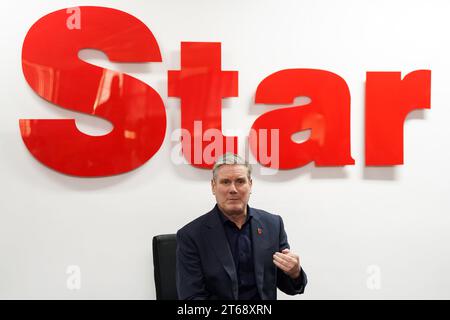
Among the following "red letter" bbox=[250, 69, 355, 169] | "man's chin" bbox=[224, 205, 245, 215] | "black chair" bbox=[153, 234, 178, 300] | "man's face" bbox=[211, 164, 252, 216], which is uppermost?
"red letter" bbox=[250, 69, 355, 169]

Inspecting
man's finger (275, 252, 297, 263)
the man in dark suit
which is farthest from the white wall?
man's finger (275, 252, 297, 263)

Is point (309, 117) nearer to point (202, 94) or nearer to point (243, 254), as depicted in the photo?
point (202, 94)

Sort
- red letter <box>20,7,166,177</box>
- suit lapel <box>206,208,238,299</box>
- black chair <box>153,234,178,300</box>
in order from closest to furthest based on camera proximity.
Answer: suit lapel <box>206,208,238,299</box>, black chair <box>153,234,178,300</box>, red letter <box>20,7,166,177</box>

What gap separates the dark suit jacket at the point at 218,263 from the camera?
195 cm

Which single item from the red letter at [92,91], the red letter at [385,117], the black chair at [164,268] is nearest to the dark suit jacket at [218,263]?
the black chair at [164,268]

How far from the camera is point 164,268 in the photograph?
7.80 feet

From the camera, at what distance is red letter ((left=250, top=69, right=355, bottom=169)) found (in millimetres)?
2975

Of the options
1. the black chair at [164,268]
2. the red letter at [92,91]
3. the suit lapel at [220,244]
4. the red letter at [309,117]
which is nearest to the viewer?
the suit lapel at [220,244]

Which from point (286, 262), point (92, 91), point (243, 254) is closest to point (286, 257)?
point (286, 262)

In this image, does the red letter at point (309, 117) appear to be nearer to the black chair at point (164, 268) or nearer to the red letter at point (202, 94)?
the red letter at point (202, 94)

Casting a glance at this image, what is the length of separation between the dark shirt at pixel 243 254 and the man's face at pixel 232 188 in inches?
2.3

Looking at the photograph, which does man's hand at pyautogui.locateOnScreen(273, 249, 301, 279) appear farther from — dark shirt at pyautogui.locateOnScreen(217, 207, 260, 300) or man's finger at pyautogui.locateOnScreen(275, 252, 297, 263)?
dark shirt at pyautogui.locateOnScreen(217, 207, 260, 300)

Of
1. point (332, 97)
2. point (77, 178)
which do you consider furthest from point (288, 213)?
point (77, 178)

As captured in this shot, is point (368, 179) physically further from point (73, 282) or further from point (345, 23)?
point (73, 282)
